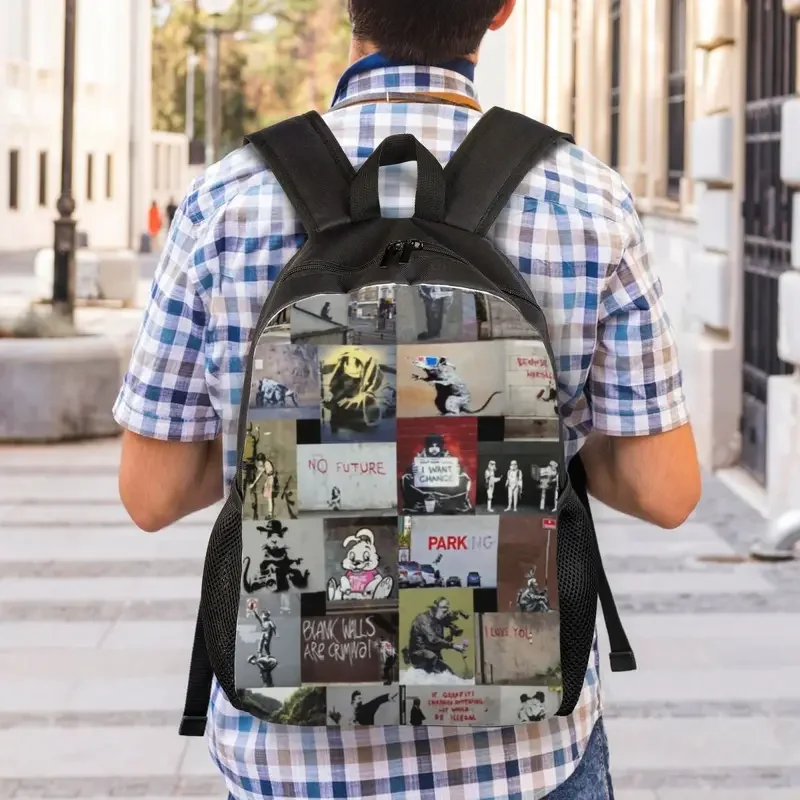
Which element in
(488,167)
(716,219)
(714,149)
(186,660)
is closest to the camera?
(488,167)

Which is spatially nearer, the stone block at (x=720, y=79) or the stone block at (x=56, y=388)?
the stone block at (x=720, y=79)

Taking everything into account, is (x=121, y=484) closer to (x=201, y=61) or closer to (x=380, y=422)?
(x=380, y=422)

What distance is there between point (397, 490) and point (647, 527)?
6.48 m

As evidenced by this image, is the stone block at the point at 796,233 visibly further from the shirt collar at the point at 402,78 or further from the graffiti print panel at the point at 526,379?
the graffiti print panel at the point at 526,379

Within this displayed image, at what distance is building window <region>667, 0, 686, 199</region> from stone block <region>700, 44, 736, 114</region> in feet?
6.13

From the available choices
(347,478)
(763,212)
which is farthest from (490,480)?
(763,212)

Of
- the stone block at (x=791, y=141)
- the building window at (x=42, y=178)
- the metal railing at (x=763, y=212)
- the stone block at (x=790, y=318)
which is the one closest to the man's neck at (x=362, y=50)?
the stone block at (x=791, y=141)

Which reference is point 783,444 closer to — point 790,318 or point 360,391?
point 790,318

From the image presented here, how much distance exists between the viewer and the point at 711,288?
9.88 metres

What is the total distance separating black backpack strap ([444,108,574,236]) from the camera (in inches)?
65.2

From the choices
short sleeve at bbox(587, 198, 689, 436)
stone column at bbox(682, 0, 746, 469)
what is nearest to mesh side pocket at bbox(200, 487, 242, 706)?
short sleeve at bbox(587, 198, 689, 436)

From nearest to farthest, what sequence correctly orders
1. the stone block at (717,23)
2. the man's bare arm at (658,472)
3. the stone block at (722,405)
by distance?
the man's bare arm at (658,472)
the stone block at (717,23)
the stone block at (722,405)

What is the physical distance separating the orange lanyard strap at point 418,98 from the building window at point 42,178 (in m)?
44.1

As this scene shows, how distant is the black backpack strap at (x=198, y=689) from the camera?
5.79 feet
